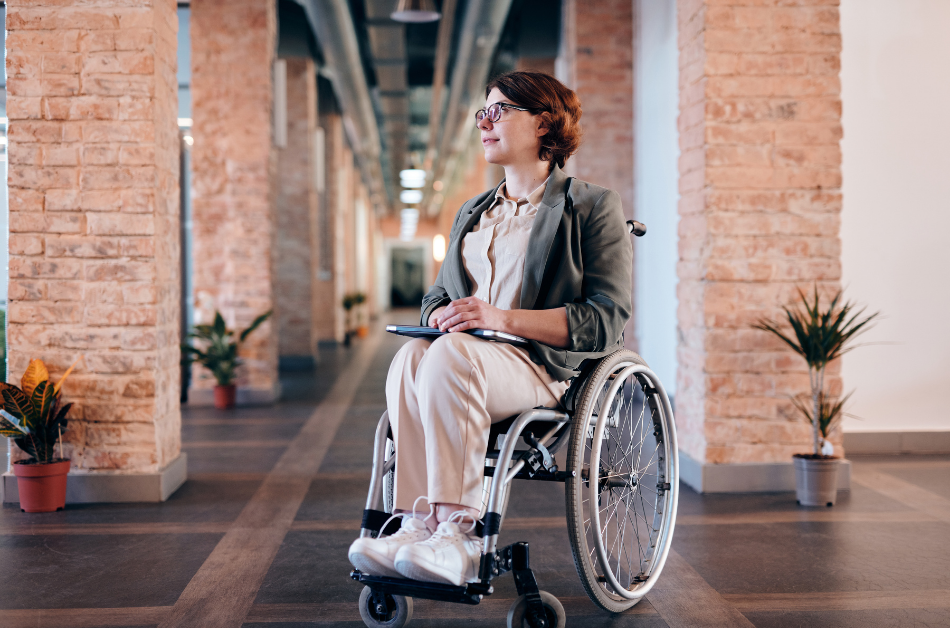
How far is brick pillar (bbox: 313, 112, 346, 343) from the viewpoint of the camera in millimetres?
11203

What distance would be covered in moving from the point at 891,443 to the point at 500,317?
3.04m

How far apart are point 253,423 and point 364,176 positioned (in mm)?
14230

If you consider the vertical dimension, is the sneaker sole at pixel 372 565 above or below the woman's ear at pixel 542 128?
below

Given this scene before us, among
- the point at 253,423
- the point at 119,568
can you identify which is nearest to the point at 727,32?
the point at 119,568

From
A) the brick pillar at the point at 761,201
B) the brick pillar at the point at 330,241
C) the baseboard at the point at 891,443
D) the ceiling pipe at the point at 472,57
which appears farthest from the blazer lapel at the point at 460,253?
the brick pillar at the point at 330,241

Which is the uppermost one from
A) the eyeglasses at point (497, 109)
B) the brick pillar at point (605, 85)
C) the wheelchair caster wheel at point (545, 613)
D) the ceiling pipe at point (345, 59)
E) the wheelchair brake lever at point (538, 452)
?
the ceiling pipe at point (345, 59)

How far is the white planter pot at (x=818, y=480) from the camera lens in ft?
9.66

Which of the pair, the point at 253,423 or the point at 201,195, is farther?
the point at 201,195

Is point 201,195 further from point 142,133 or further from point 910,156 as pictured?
point 910,156

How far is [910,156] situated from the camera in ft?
12.7

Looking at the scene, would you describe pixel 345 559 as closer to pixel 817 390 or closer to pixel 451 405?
pixel 451 405

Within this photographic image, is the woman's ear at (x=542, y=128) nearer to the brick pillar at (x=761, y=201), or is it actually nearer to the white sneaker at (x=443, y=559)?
the white sneaker at (x=443, y=559)

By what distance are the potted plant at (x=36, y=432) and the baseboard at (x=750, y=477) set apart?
2.58 metres

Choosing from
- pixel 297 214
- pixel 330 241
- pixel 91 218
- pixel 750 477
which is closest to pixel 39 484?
pixel 91 218
